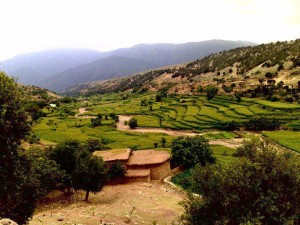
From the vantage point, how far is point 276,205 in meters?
19.0

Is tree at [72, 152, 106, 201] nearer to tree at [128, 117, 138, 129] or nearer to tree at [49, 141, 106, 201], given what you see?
tree at [49, 141, 106, 201]

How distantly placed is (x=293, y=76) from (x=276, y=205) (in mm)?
90702

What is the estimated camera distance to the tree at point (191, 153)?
43500 millimetres

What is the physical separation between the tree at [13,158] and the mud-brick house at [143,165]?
19.2m

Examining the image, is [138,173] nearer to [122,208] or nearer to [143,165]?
[143,165]

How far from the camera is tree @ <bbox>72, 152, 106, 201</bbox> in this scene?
34.2m

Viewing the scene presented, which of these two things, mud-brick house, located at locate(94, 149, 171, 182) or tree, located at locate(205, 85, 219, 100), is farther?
tree, located at locate(205, 85, 219, 100)

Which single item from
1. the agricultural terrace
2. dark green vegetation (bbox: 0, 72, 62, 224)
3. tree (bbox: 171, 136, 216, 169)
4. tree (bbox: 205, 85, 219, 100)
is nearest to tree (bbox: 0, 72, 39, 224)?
dark green vegetation (bbox: 0, 72, 62, 224)

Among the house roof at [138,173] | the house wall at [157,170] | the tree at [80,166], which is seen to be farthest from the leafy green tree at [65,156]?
the house wall at [157,170]

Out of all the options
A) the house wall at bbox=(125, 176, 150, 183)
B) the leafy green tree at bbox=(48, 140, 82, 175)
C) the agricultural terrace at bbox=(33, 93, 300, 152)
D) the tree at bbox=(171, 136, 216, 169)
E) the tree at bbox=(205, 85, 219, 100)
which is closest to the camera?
the leafy green tree at bbox=(48, 140, 82, 175)

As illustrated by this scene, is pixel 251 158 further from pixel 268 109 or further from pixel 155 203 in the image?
pixel 268 109

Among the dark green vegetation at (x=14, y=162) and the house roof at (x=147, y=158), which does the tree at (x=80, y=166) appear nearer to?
the house roof at (x=147, y=158)

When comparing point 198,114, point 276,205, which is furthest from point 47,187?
point 198,114

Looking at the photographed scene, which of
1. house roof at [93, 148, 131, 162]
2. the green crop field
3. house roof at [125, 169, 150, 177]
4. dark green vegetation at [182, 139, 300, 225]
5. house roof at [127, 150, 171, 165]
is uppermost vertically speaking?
dark green vegetation at [182, 139, 300, 225]
